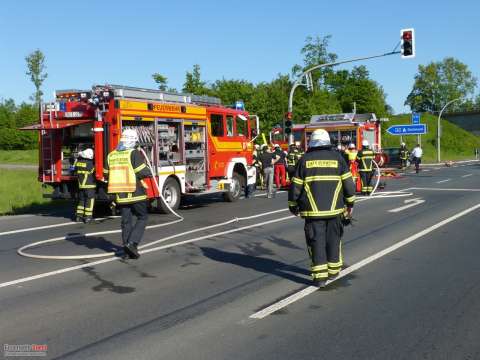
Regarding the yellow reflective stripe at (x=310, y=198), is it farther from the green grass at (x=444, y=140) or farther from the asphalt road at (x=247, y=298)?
the green grass at (x=444, y=140)

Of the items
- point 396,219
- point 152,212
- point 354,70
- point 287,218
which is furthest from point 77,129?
point 354,70

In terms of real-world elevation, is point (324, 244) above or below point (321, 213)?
below

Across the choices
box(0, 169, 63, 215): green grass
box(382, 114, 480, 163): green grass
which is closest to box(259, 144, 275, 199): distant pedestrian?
box(0, 169, 63, 215): green grass

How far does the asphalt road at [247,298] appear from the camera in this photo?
4809mm

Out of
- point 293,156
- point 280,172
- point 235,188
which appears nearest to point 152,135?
point 235,188

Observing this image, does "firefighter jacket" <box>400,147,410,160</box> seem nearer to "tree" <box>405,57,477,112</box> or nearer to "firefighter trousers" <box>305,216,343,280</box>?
"firefighter trousers" <box>305,216,343,280</box>

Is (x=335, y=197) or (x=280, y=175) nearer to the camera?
(x=335, y=197)

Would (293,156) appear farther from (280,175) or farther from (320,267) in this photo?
(320,267)

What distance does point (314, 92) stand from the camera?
50.2 m

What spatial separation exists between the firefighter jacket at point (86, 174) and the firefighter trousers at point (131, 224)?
4653 millimetres

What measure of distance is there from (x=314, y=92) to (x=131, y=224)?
142ft

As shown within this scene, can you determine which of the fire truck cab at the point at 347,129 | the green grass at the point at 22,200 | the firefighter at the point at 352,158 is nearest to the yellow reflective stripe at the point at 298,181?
the green grass at the point at 22,200

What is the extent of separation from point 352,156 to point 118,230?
31.2 feet

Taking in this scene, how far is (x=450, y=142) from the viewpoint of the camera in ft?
259
